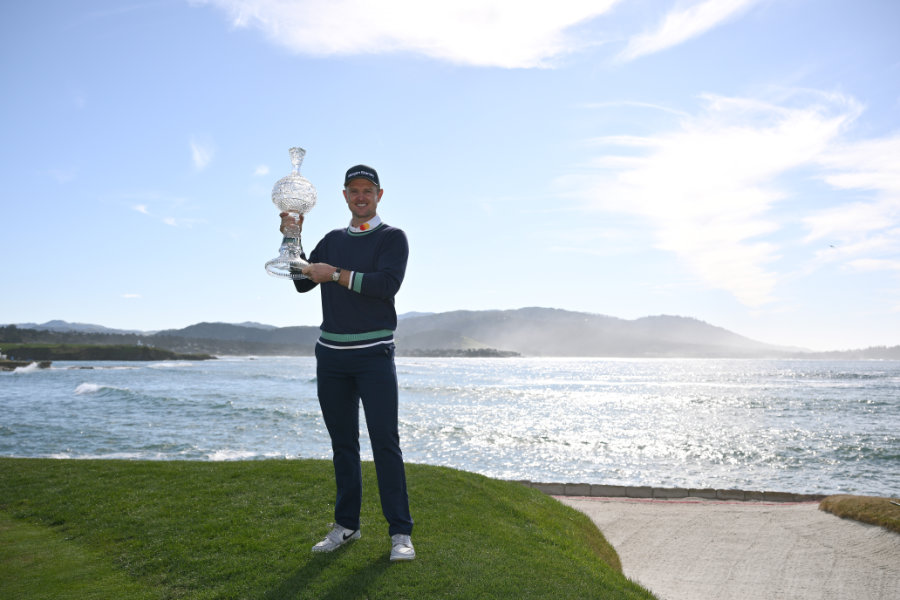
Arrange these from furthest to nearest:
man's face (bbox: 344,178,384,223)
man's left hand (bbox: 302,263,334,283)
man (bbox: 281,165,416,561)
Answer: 1. man's face (bbox: 344,178,384,223)
2. man (bbox: 281,165,416,561)
3. man's left hand (bbox: 302,263,334,283)

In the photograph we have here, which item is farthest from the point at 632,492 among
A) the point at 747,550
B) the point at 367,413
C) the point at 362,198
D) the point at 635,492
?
the point at 362,198

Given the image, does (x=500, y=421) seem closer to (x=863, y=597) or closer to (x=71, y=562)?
(x=863, y=597)

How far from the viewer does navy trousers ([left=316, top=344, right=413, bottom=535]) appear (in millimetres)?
4465

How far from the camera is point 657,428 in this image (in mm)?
38031

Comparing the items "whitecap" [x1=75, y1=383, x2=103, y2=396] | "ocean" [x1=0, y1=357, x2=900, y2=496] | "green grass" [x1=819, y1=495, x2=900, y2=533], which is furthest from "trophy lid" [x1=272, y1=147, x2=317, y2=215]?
"whitecap" [x1=75, y1=383, x2=103, y2=396]

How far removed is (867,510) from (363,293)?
10942 millimetres

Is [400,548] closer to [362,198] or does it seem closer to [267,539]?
[267,539]

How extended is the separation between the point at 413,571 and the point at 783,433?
121 feet

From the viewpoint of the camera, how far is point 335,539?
516cm

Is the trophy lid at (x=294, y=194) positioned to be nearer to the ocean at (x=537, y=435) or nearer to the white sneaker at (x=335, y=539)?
the white sneaker at (x=335, y=539)

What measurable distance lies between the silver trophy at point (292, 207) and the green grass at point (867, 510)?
10.7m

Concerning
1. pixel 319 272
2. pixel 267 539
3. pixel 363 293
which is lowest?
pixel 267 539

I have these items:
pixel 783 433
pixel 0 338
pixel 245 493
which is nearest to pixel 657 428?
pixel 783 433

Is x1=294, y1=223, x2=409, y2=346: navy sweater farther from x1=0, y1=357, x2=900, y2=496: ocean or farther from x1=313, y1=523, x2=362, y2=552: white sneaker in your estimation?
x1=0, y1=357, x2=900, y2=496: ocean
